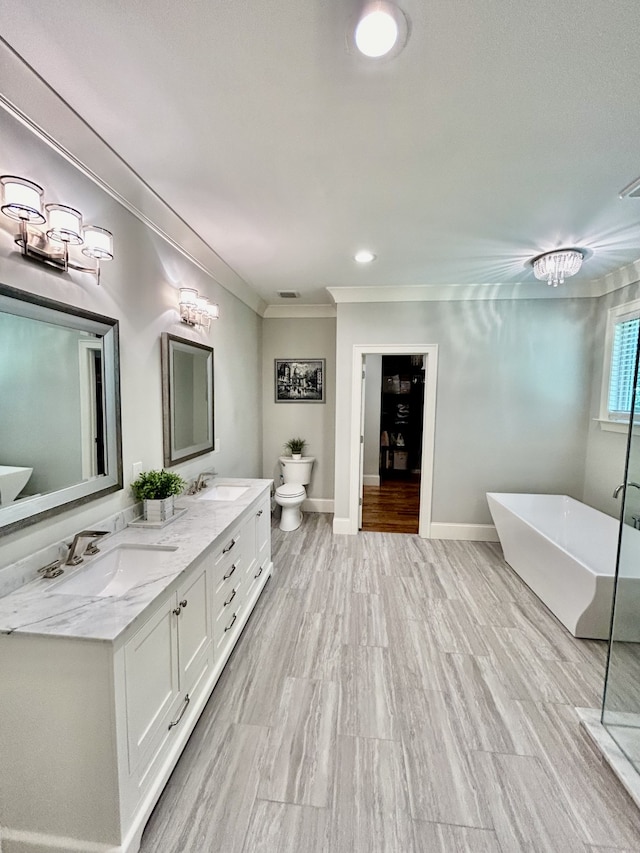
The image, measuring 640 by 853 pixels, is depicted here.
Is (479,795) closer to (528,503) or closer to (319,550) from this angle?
(319,550)

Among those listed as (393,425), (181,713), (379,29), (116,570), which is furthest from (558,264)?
(393,425)

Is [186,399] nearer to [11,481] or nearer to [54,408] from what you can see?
[54,408]

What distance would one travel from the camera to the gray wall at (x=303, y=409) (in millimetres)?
4266

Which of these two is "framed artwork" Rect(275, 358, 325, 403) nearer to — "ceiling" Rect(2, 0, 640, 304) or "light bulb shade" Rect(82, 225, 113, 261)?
"ceiling" Rect(2, 0, 640, 304)

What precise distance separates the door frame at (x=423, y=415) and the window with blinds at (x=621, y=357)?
1.52 m

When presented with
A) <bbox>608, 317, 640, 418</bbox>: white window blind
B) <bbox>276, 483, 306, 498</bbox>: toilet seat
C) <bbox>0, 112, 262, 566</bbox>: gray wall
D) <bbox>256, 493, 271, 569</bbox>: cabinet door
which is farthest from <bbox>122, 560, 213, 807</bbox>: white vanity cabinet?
<bbox>608, 317, 640, 418</bbox>: white window blind

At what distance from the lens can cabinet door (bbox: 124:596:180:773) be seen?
1.09 m

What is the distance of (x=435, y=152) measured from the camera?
1.52 metres

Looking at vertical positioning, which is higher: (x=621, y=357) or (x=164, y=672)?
(x=621, y=357)

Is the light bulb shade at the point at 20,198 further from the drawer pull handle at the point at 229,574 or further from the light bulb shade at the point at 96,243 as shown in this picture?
the drawer pull handle at the point at 229,574

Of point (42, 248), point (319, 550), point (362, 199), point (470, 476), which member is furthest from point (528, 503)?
point (42, 248)

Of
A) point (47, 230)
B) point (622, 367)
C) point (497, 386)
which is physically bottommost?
point (497, 386)

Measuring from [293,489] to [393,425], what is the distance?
3550 millimetres

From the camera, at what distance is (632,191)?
175 centimetres
